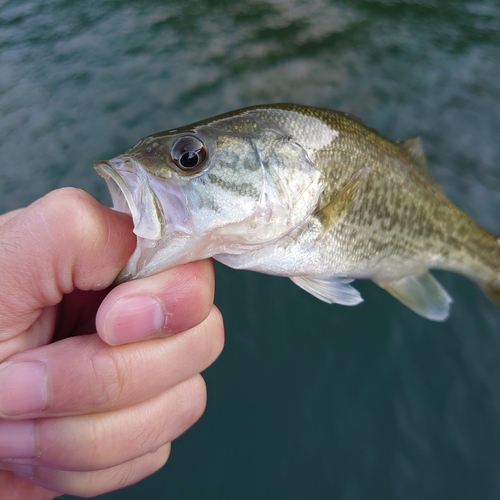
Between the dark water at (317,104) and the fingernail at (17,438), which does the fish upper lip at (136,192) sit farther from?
the dark water at (317,104)

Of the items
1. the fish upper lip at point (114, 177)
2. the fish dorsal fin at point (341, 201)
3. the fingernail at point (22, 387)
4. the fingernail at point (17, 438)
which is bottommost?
the fingernail at point (17, 438)

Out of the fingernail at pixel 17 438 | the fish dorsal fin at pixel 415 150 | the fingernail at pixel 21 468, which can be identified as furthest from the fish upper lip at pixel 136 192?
the fish dorsal fin at pixel 415 150

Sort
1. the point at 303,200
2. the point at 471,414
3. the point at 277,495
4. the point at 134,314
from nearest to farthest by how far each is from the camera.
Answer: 1. the point at 134,314
2. the point at 303,200
3. the point at 277,495
4. the point at 471,414

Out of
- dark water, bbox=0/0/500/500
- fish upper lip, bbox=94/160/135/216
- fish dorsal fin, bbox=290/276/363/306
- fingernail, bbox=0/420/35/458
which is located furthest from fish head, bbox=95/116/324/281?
dark water, bbox=0/0/500/500

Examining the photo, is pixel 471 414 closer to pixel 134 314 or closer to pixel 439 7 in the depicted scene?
pixel 134 314

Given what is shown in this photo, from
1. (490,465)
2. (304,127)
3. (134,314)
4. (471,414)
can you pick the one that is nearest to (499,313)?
(471,414)

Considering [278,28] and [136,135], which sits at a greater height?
[278,28]

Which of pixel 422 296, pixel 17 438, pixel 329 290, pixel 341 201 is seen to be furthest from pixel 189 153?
pixel 422 296

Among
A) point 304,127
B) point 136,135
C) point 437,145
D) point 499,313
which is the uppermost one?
point 304,127
